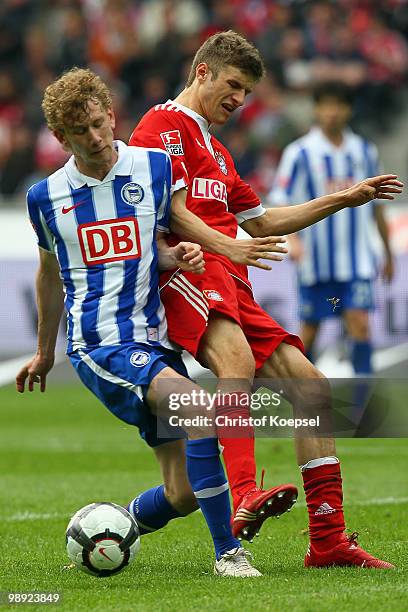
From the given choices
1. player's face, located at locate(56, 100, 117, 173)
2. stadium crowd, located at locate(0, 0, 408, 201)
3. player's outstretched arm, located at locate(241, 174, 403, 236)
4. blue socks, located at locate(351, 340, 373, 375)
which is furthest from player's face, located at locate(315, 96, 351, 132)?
player's face, located at locate(56, 100, 117, 173)

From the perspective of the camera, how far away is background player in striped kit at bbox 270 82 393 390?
33.7 feet

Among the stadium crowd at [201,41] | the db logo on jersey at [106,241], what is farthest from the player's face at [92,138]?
the stadium crowd at [201,41]

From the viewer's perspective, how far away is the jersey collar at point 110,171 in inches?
198

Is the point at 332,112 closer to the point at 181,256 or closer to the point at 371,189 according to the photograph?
the point at 371,189

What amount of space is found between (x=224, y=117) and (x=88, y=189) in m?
0.73

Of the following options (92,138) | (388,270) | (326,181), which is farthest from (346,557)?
(326,181)

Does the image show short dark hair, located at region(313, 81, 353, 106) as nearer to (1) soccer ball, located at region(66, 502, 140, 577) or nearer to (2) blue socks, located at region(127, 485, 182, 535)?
(2) blue socks, located at region(127, 485, 182, 535)

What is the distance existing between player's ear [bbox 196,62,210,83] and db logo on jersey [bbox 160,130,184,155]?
0.89ft

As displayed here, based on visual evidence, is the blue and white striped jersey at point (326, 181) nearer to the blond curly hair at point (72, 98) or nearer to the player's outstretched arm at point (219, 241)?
the player's outstretched arm at point (219, 241)

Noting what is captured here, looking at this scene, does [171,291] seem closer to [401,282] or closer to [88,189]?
[88,189]

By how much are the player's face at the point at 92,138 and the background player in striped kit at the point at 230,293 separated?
33 cm

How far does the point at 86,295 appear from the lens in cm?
501

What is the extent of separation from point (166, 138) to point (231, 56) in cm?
44

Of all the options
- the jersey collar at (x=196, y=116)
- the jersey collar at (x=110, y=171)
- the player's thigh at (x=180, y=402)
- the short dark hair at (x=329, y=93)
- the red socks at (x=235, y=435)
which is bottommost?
the red socks at (x=235, y=435)
